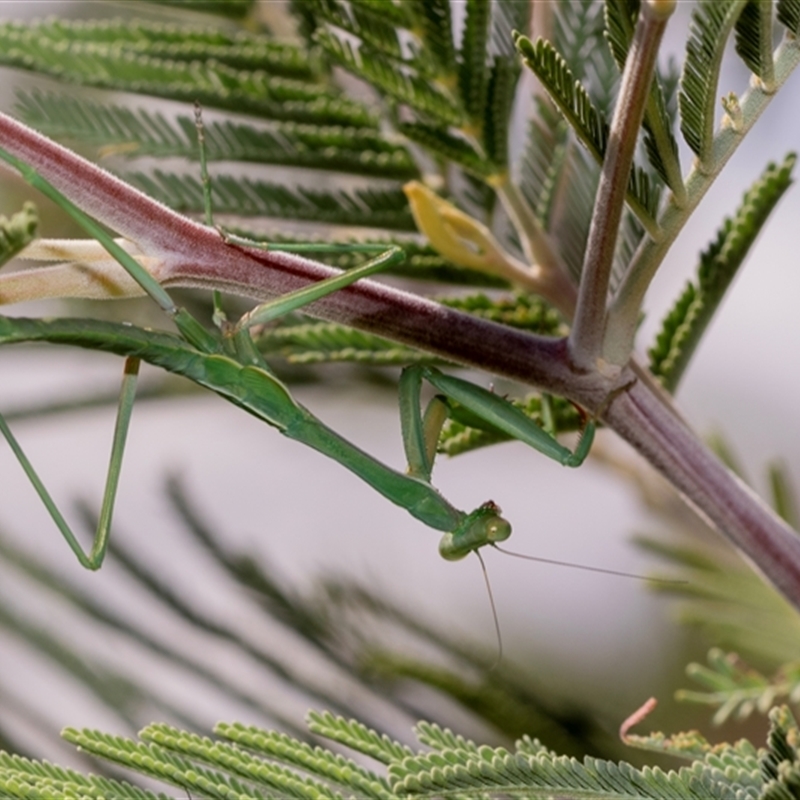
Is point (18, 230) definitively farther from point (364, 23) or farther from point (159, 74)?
point (159, 74)

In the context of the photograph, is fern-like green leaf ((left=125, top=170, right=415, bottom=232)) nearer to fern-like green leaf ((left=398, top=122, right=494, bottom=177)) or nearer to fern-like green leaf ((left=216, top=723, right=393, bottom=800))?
fern-like green leaf ((left=398, top=122, right=494, bottom=177))

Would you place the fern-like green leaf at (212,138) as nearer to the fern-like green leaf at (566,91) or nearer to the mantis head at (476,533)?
the mantis head at (476,533)

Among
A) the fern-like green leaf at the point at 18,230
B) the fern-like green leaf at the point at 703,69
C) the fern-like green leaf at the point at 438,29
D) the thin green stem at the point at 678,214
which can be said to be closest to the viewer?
the fern-like green leaf at the point at 18,230

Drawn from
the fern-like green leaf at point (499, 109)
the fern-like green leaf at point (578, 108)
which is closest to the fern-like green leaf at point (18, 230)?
the fern-like green leaf at point (578, 108)

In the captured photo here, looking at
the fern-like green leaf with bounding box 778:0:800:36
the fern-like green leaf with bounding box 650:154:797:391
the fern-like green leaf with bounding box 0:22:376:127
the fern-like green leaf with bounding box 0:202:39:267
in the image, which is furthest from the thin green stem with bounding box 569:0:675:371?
the fern-like green leaf with bounding box 0:22:376:127

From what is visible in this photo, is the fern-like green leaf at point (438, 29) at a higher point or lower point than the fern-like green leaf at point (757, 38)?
higher

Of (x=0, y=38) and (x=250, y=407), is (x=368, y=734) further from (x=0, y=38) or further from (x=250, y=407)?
(x=0, y=38)

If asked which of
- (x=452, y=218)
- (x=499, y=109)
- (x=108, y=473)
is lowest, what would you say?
(x=108, y=473)

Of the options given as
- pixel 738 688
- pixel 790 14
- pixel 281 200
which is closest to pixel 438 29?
pixel 281 200
